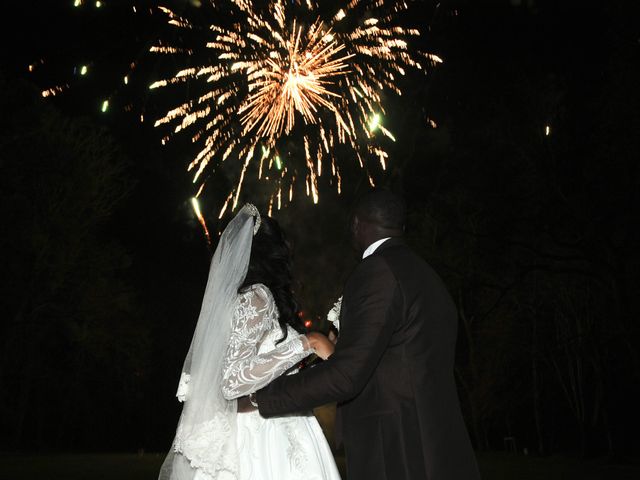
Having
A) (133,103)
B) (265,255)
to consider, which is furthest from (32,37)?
(265,255)

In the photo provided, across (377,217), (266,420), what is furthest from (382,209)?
(266,420)

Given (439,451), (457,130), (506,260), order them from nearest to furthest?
(439,451), (457,130), (506,260)

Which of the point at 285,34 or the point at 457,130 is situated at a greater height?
the point at 457,130

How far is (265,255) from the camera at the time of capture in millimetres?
5184

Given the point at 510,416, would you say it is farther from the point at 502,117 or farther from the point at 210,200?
the point at 502,117

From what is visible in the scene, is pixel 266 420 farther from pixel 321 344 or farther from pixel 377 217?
pixel 377 217

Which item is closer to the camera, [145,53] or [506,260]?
[145,53]

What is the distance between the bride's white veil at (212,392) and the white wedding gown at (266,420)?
9cm

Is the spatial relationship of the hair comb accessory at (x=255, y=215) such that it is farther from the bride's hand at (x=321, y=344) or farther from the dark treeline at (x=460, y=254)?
the dark treeline at (x=460, y=254)

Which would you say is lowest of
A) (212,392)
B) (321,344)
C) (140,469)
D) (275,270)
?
(212,392)

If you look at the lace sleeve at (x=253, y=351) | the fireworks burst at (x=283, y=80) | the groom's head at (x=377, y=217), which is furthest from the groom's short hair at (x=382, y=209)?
the fireworks burst at (x=283, y=80)

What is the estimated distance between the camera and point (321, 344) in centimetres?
446

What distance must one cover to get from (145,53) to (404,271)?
1148cm

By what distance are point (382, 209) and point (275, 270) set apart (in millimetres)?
1302
